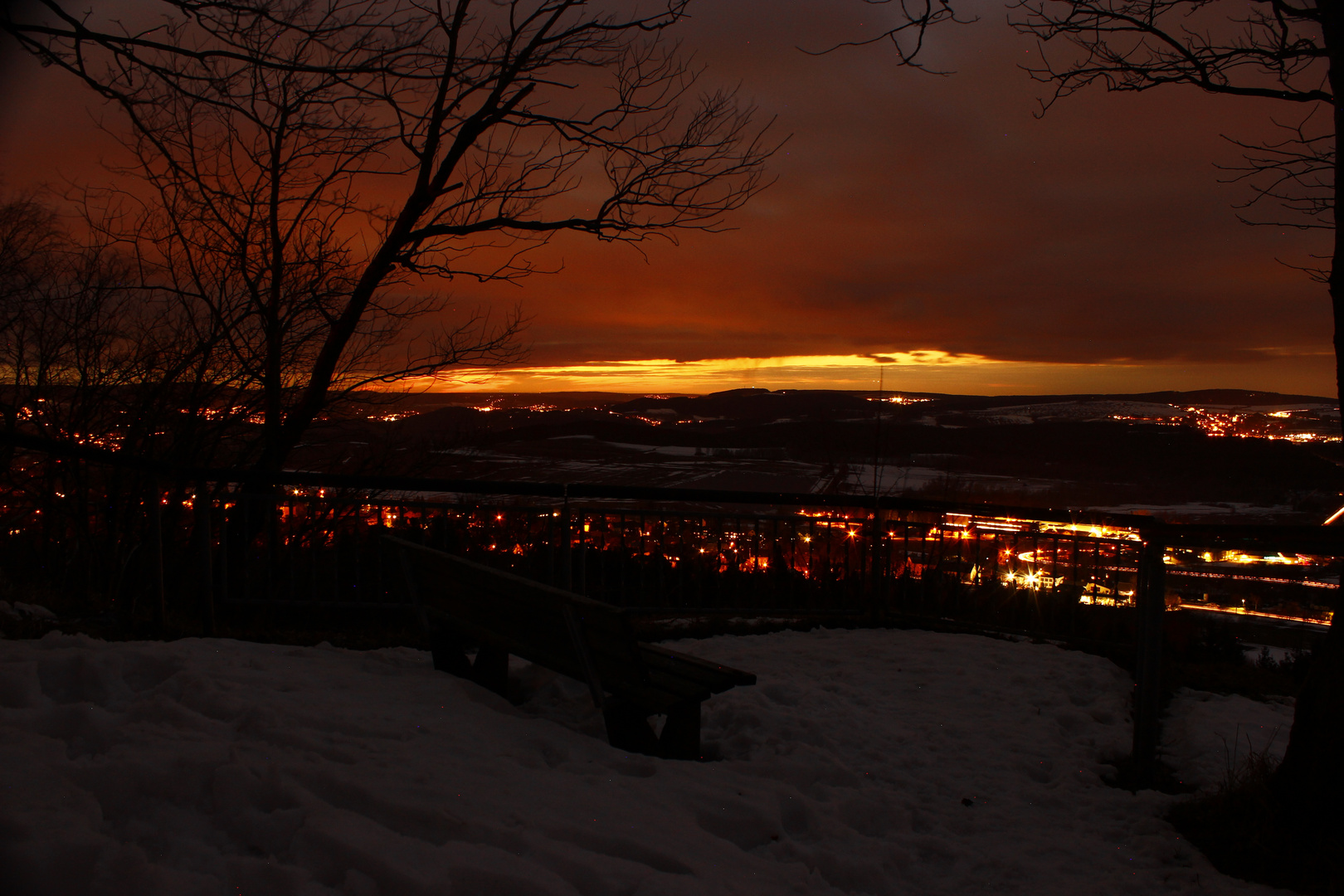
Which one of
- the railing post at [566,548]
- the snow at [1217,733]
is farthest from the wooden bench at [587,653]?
the snow at [1217,733]

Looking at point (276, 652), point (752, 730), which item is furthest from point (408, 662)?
point (752, 730)

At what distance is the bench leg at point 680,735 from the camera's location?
3.73 meters

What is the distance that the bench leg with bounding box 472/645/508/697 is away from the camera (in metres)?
4.33

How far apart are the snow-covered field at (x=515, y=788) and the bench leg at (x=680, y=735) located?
0.52ft

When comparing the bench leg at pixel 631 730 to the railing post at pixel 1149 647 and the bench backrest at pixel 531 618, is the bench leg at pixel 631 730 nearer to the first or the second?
the bench backrest at pixel 531 618

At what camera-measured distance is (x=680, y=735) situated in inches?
148

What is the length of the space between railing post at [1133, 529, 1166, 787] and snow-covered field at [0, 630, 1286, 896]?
0.27 metres

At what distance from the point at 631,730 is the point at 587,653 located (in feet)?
1.44

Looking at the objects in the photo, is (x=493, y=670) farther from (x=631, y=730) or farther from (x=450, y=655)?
(x=631, y=730)

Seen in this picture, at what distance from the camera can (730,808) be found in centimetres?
322

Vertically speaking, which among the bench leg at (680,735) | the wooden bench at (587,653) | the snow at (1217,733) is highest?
the wooden bench at (587,653)

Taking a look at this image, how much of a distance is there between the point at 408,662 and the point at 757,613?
331 centimetres

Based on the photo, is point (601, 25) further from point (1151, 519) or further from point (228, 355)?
point (1151, 519)

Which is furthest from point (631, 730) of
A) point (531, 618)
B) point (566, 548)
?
point (566, 548)
